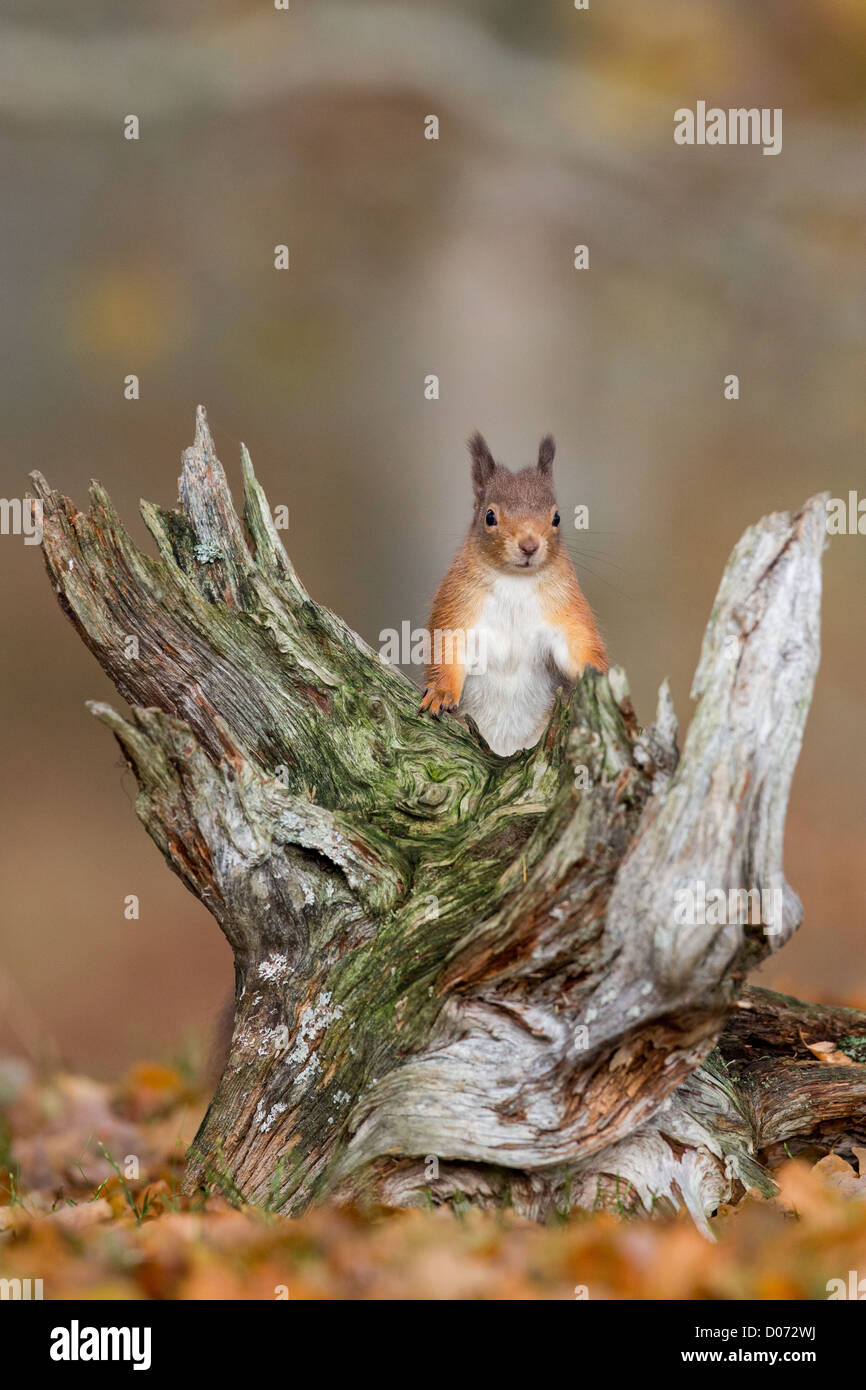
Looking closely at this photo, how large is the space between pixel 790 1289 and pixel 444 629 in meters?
2.77

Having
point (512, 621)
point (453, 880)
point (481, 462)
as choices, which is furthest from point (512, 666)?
point (453, 880)

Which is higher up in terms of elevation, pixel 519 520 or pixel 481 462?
pixel 481 462

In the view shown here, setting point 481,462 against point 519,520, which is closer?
point 519,520

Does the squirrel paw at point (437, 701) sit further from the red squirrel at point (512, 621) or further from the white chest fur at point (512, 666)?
the white chest fur at point (512, 666)

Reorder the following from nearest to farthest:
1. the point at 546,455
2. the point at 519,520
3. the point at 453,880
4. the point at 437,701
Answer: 1. the point at 453,880
2. the point at 437,701
3. the point at 519,520
4. the point at 546,455

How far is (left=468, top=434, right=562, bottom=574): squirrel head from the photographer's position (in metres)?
4.59

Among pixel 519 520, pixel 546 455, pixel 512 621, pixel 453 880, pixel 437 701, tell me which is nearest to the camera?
pixel 453 880

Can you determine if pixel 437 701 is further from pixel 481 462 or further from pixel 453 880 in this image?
pixel 481 462

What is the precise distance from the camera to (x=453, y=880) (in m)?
3.57

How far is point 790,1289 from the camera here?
2.56 m

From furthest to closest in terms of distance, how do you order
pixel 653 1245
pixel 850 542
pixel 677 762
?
pixel 850 542
pixel 677 762
pixel 653 1245

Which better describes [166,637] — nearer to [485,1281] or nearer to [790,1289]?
[485,1281]

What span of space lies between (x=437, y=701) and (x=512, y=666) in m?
0.51
